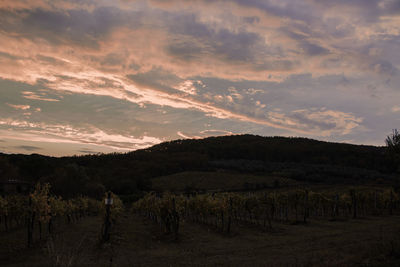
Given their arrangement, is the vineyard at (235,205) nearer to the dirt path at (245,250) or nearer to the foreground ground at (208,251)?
the dirt path at (245,250)

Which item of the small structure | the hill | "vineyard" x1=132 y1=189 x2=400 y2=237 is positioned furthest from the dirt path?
the hill

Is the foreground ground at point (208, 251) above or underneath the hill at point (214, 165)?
underneath

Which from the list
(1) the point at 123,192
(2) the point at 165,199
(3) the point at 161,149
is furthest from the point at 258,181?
(3) the point at 161,149

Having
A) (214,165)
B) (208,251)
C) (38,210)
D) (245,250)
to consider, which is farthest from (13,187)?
(214,165)

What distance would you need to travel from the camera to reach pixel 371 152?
95.9 meters

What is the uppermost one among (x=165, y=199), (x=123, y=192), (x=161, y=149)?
(x=161, y=149)

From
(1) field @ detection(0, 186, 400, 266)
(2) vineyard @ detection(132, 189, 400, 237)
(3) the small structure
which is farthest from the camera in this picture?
(3) the small structure

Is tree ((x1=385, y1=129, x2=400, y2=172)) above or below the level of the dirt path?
above

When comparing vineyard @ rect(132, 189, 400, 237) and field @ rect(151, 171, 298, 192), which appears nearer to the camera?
vineyard @ rect(132, 189, 400, 237)

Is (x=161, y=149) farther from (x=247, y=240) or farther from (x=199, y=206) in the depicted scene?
(x=247, y=240)

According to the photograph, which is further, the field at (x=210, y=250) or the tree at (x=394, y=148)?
the tree at (x=394, y=148)

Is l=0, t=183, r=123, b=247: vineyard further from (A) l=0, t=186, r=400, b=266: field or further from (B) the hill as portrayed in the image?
(B) the hill

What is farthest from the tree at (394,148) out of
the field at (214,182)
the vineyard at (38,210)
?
the field at (214,182)

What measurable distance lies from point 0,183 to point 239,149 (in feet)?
281
